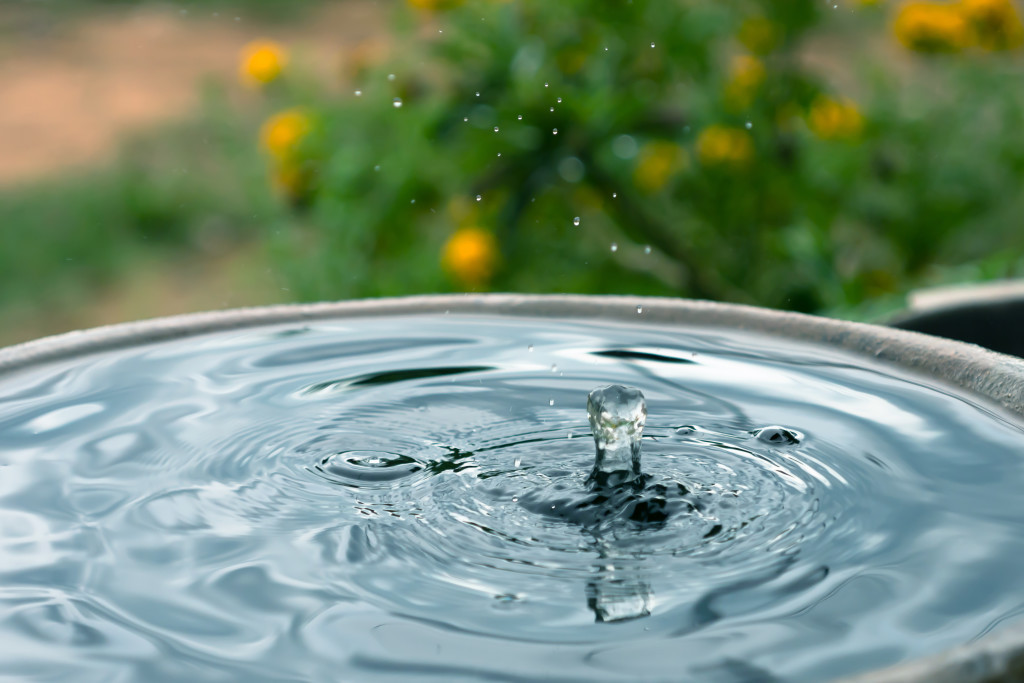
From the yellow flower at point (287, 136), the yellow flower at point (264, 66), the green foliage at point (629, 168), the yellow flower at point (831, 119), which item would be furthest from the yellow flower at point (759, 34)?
the yellow flower at point (264, 66)

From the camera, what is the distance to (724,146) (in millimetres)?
3080

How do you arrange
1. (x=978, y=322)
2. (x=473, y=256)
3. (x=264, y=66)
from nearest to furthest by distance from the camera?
1. (x=978, y=322)
2. (x=473, y=256)
3. (x=264, y=66)

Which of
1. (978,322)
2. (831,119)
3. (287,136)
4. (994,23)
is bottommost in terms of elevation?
(978,322)

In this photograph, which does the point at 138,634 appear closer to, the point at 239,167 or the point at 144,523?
the point at 144,523

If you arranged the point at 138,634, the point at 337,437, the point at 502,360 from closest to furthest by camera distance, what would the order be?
the point at 138,634 → the point at 337,437 → the point at 502,360

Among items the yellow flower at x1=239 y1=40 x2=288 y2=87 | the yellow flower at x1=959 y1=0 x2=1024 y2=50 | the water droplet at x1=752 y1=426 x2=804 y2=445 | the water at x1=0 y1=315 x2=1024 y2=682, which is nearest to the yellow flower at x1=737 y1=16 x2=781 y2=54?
the yellow flower at x1=959 y1=0 x2=1024 y2=50

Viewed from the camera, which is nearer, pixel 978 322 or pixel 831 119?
pixel 978 322

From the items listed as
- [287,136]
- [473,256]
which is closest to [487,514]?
→ [473,256]

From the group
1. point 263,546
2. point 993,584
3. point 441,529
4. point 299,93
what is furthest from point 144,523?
point 299,93

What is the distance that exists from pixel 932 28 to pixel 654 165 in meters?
1.02

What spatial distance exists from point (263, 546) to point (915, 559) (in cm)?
60

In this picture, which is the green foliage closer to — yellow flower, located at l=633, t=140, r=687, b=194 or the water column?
yellow flower, located at l=633, t=140, r=687, b=194

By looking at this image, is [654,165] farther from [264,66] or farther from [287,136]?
[264,66]

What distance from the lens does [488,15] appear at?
3186 millimetres
